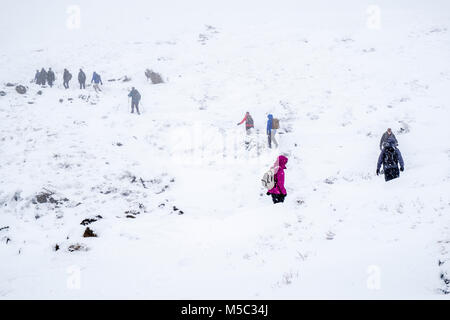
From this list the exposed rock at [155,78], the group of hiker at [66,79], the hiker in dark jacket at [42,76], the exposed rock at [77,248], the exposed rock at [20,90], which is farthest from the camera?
the exposed rock at [155,78]

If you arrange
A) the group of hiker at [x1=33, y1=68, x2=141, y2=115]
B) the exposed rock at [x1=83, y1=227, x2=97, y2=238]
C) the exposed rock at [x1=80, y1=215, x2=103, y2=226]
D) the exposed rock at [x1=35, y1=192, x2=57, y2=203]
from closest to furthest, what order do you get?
the exposed rock at [x1=83, y1=227, x2=97, y2=238], the exposed rock at [x1=80, y1=215, x2=103, y2=226], the exposed rock at [x1=35, y1=192, x2=57, y2=203], the group of hiker at [x1=33, y1=68, x2=141, y2=115]

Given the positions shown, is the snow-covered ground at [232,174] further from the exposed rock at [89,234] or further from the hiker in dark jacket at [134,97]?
the hiker in dark jacket at [134,97]

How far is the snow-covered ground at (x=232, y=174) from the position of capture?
240 inches

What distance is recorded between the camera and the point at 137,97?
18219mm

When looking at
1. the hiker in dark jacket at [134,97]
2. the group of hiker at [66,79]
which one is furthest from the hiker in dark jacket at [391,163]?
the group of hiker at [66,79]

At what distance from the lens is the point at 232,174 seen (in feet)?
41.2

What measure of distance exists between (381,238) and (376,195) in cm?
261

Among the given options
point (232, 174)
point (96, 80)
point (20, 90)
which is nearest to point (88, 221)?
point (232, 174)

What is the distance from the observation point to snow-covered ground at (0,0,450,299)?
20.0 feet

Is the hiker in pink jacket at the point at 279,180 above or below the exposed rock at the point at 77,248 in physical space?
above

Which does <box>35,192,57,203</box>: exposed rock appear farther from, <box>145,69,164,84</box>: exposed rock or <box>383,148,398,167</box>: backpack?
<box>145,69,164,84</box>: exposed rock

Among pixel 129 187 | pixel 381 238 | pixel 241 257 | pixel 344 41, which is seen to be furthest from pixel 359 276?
A: pixel 344 41

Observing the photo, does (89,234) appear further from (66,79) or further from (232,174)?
(66,79)

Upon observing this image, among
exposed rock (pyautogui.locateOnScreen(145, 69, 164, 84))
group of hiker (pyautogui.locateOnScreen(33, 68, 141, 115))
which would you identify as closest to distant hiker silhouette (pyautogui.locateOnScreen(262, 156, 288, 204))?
exposed rock (pyautogui.locateOnScreen(145, 69, 164, 84))
